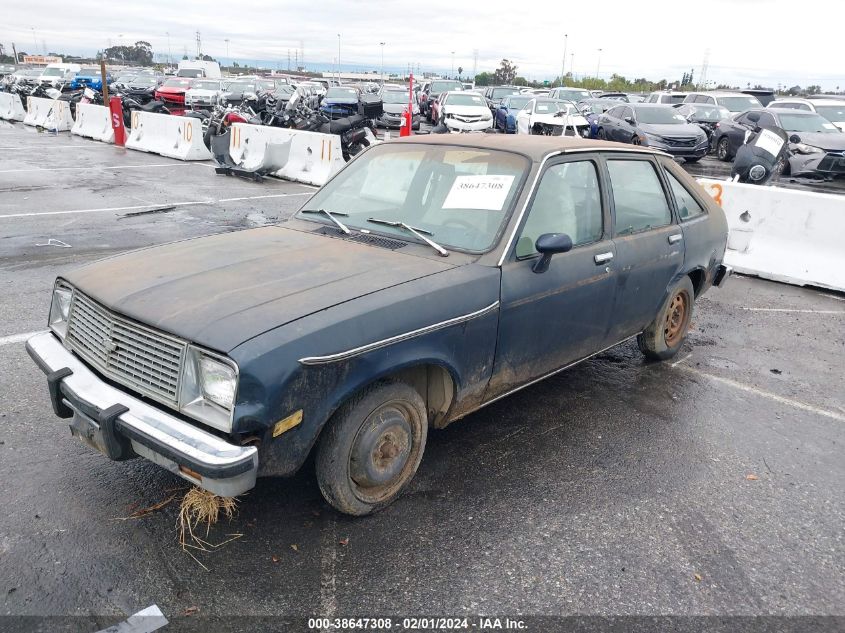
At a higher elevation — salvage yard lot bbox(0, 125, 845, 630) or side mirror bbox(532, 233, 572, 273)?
side mirror bbox(532, 233, 572, 273)

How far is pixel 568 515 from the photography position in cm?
331

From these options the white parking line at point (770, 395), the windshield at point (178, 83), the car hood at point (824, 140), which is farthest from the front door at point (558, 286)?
the windshield at point (178, 83)

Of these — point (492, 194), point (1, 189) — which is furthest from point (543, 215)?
point (1, 189)

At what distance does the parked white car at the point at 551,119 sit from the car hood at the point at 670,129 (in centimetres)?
211

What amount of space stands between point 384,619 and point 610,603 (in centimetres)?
92

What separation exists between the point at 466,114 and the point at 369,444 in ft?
65.2

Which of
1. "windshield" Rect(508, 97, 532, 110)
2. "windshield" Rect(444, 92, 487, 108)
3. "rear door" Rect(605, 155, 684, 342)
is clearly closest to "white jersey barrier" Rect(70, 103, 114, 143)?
"windshield" Rect(444, 92, 487, 108)

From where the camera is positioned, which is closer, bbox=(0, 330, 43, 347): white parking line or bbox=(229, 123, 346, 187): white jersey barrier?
bbox=(0, 330, 43, 347): white parking line

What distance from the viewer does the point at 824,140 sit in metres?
15.4

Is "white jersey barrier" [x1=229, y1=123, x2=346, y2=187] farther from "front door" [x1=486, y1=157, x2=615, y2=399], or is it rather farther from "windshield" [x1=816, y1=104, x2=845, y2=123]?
"windshield" [x1=816, y1=104, x2=845, y2=123]

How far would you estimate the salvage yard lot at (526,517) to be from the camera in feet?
9.00

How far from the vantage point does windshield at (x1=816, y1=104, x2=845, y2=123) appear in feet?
62.0

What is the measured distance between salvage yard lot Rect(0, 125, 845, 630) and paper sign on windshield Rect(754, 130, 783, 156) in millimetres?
5230

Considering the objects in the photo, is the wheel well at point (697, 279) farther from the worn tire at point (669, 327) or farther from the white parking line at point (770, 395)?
the white parking line at point (770, 395)
